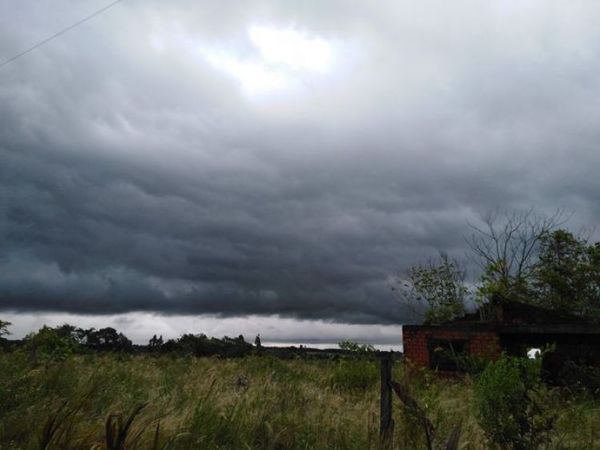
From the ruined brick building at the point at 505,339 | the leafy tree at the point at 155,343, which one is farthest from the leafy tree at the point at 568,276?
the leafy tree at the point at 155,343

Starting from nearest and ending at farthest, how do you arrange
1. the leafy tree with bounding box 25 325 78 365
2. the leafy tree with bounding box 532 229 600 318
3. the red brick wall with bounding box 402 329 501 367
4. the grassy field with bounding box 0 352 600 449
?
the grassy field with bounding box 0 352 600 449
the leafy tree with bounding box 25 325 78 365
the red brick wall with bounding box 402 329 501 367
the leafy tree with bounding box 532 229 600 318

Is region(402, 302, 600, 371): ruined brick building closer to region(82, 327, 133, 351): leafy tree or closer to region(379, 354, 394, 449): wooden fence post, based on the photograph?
region(379, 354, 394, 449): wooden fence post

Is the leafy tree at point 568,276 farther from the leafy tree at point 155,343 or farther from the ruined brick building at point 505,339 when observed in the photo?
the leafy tree at point 155,343

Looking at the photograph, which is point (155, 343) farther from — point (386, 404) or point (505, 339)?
point (386, 404)

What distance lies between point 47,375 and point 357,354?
1144 cm

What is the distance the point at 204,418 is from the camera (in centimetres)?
725

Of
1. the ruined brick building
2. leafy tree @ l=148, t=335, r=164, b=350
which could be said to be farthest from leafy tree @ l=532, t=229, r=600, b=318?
leafy tree @ l=148, t=335, r=164, b=350

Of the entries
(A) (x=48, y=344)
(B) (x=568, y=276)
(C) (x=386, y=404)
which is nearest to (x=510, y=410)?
(C) (x=386, y=404)

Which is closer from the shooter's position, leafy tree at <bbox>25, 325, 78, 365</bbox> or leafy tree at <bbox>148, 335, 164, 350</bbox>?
leafy tree at <bbox>25, 325, 78, 365</bbox>

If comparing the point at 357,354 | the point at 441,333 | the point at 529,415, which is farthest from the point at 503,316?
the point at 529,415

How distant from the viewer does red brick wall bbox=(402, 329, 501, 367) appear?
2058 cm

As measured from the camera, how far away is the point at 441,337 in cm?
2202

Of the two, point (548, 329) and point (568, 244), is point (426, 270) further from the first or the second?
point (548, 329)

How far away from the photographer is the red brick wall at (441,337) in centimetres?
2058
